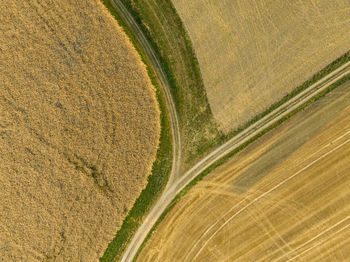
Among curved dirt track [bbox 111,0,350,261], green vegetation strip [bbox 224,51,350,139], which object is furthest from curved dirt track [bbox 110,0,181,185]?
green vegetation strip [bbox 224,51,350,139]

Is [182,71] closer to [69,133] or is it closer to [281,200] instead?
[69,133]

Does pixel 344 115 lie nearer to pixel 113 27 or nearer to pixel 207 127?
pixel 207 127

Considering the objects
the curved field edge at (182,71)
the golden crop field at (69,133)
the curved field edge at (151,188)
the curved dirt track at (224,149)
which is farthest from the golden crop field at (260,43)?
the golden crop field at (69,133)

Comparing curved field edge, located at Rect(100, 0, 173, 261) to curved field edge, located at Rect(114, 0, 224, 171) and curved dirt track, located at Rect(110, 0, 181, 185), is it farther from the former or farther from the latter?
curved field edge, located at Rect(114, 0, 224, 171)

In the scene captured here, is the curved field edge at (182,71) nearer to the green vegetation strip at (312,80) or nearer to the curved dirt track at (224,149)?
the curved dirt track at (224,149)

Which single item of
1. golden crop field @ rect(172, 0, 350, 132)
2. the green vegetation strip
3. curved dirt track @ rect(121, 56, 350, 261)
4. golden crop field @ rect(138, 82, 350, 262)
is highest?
golden crop field @ rect(172, 0, 350, 132)

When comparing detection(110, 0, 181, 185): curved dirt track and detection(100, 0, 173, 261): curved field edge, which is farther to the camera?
detection(100, 0, 173, 261): curved field edge

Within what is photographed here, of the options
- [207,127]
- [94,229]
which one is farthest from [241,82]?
[94,229]

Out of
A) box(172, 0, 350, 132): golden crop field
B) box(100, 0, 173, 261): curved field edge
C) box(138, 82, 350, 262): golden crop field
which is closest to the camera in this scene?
box(172, 0, 350, 132): golden crop field
